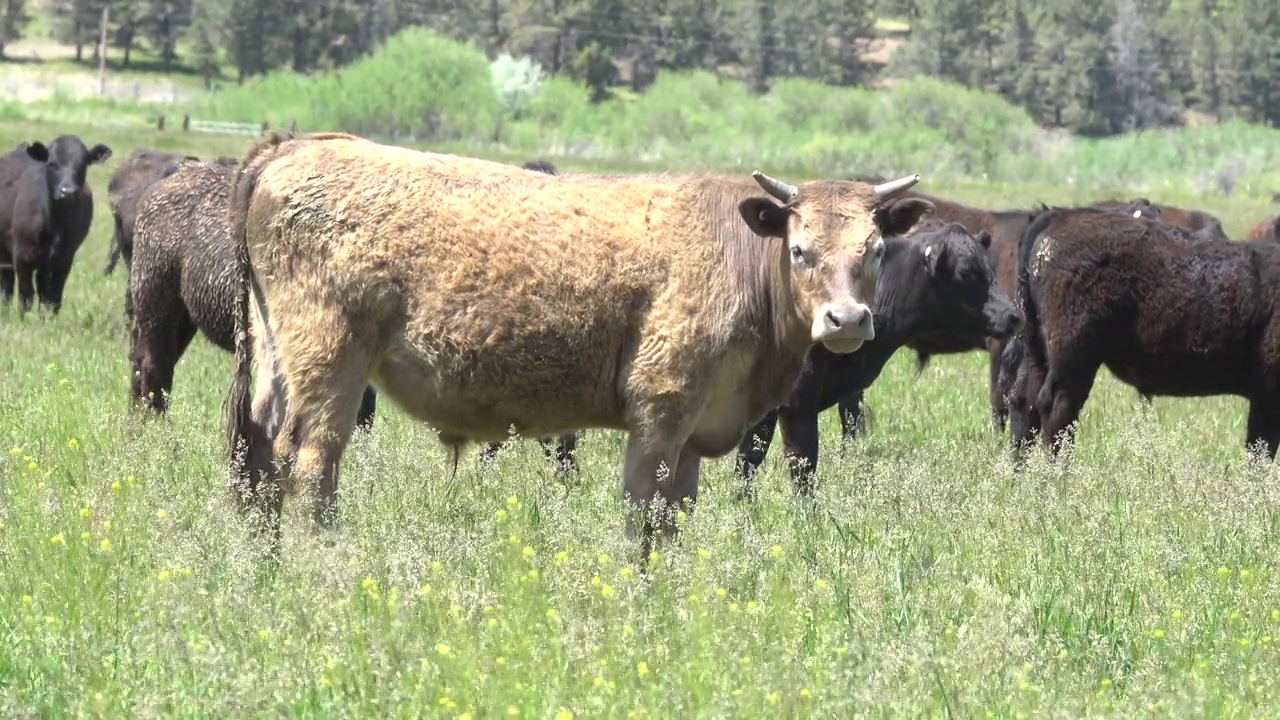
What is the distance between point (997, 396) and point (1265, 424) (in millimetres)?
2563

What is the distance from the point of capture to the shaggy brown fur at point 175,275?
34.3ft

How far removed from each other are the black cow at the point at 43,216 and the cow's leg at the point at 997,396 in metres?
9.36

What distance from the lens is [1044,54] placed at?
13850 centimetres

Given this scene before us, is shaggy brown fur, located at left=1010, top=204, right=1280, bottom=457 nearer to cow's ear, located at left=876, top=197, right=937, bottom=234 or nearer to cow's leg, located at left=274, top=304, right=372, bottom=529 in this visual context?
cow's ear, located at left=876, top=197, right=937, bottom=234

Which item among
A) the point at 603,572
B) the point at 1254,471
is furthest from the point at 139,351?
the point at 1254,471

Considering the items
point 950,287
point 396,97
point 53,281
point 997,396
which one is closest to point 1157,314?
point 950,287

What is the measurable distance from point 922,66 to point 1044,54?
11.6 m

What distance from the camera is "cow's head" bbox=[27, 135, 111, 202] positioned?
1873 centimetres

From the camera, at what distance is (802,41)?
5960 inches

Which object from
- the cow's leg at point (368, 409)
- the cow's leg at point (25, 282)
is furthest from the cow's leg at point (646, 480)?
the cow's leg at point (25, 282)

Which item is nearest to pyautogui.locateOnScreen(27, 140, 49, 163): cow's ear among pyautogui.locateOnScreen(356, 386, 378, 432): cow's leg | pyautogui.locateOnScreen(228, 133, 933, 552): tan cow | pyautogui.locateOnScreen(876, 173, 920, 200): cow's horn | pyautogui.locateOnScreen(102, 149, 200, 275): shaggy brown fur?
pyautogui.locateOnScreen(102, 149, 200, 275): shaggy brown fur

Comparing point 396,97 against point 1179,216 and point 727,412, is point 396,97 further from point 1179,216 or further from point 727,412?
point 727,412

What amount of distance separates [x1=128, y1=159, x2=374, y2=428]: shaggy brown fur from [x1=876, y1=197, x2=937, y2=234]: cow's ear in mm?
4015

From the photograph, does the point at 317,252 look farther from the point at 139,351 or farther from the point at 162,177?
the point at 162,177
